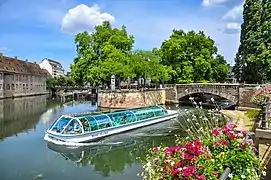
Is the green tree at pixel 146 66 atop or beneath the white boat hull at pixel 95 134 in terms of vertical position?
atop

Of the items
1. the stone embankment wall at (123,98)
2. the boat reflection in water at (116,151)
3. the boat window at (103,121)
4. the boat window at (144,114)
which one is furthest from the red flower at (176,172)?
the stone embankment wall at (123,98)

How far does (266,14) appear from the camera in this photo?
118 ft

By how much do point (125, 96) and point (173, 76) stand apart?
37.7 ft

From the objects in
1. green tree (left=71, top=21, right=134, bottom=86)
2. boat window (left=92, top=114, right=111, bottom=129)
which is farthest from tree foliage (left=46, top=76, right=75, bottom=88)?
boat window (left=92, top=114, right=111, bottom=129)

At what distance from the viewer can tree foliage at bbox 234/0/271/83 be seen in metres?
34.2

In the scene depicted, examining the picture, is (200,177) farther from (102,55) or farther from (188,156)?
(102,55)

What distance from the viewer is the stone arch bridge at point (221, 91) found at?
32.9 m

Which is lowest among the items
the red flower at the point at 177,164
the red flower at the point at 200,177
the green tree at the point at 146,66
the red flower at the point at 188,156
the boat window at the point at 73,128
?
the boat window at the point at 73,128

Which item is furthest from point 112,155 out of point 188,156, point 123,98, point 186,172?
point 123,98

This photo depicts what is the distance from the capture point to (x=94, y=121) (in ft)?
66.2

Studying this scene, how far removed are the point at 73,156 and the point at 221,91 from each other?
24231 millimetres

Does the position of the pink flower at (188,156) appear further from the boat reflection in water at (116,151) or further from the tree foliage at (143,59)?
the tree foliage at (143,59)

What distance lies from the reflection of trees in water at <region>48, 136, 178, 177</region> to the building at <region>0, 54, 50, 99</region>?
4071 centimetres

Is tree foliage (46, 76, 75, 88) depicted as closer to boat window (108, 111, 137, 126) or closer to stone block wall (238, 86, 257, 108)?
stone block wall (238, 86, 257, 108)
